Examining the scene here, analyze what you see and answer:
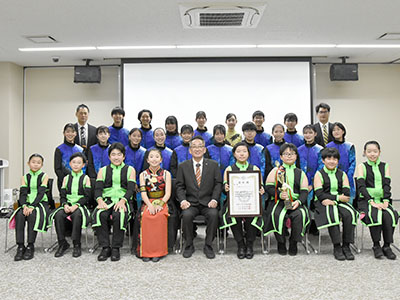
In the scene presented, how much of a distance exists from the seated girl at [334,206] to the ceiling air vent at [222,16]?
Answer: 194 cm

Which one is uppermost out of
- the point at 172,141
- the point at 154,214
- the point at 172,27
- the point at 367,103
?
the point at 172,27

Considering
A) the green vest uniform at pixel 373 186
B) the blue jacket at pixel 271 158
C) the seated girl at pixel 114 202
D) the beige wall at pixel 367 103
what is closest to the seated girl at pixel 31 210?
the seated girl at pixel 114 202

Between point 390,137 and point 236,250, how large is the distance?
5424 millimetres

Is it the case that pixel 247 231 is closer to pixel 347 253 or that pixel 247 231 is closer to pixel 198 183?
pixel 198 183

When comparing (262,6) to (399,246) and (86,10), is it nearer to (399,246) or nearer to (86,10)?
(86,10)

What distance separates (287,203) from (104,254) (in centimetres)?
208

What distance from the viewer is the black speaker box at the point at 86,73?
739 cm

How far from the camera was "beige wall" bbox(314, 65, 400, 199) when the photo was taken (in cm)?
796

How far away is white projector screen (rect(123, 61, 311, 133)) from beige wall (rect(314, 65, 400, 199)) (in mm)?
897

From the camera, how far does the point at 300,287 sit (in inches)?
126

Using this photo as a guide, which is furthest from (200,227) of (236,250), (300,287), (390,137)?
(390,137)

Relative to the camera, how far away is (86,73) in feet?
24.3

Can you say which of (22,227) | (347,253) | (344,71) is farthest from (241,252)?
(344,71)

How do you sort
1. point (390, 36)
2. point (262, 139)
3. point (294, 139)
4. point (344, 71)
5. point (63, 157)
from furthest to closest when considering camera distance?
point (344, 71) < point (390, 36) < point (262, 139) < point (294, 139) < point (63, 157)
